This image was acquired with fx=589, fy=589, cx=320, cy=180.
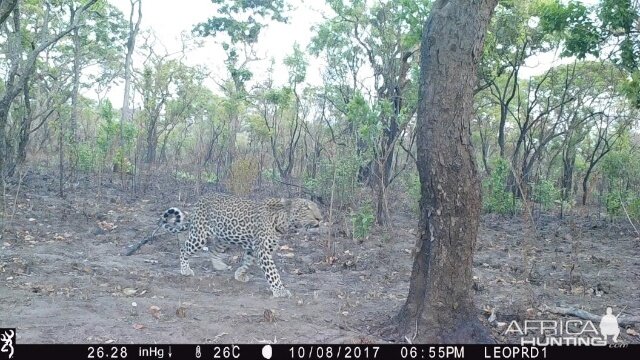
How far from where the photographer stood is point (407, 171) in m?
19.2

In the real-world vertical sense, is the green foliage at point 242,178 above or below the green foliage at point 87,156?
below

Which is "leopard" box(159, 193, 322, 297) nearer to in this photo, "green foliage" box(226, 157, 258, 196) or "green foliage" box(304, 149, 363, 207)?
"green foliage" box(304, 149, 363, 207)

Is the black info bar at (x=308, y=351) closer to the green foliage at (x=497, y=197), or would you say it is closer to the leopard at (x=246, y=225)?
the leopard at (x=246, y=225)

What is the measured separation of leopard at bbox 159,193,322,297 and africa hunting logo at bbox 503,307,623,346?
A: 2.94 m

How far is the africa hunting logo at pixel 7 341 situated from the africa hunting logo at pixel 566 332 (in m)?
4.52

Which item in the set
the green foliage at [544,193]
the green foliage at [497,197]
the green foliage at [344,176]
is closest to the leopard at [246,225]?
the green foliage at [344,176]

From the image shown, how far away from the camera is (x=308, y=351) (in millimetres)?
5266

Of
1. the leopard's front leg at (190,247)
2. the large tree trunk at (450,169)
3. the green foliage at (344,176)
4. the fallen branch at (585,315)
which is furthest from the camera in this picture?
the green foliage at (344,176)

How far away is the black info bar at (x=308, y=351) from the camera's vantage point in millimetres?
5020

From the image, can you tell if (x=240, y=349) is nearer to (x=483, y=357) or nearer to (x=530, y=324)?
(x=483, y=357)

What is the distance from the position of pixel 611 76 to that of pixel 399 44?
6.54 metres

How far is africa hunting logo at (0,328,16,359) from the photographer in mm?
4945

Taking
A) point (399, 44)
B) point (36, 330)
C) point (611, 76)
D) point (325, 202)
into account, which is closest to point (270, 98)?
point (399, 44)
